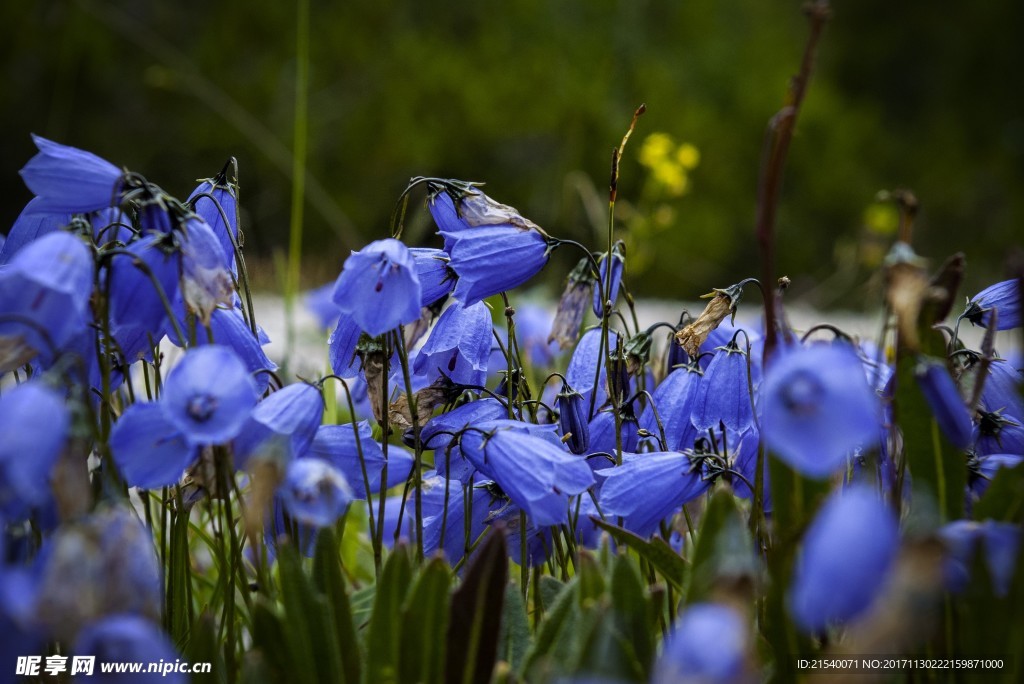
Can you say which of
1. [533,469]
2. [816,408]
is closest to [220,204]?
[533,469]

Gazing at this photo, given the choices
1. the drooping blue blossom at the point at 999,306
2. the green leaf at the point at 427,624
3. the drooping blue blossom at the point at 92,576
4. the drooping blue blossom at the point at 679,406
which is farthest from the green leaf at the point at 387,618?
the drooping blue blossom at the point at 999,306

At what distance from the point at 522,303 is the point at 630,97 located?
7.33 metres

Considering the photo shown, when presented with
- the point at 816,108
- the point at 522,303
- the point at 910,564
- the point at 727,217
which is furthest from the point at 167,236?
the point at 816,108

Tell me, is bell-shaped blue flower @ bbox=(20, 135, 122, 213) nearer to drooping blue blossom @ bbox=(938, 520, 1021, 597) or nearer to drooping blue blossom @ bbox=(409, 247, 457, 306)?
drooping blue blossom @ bbox=(409, 247, 457, 306)

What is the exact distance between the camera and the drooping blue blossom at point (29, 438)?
59 cm

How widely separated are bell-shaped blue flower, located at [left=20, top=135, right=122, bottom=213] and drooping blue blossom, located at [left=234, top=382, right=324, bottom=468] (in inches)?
9.3

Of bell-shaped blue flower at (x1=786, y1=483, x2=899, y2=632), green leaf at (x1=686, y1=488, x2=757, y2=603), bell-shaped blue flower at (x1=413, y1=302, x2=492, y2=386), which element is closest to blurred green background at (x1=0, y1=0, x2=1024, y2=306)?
bell-shaped blue flower at (x1=413, y1=302, x2=492, y2=386)

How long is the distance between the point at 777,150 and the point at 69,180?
2.03 feet

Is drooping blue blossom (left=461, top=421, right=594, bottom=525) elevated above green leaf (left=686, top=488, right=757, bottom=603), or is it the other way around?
drooping blue blossom (left=461, top=421, right=594, bottom=525)

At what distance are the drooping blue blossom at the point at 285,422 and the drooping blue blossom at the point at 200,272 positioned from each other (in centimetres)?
10

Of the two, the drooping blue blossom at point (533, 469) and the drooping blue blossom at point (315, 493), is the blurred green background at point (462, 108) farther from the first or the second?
the drooping blue blossom at point (315, 493)

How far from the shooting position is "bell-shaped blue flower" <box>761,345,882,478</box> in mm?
567

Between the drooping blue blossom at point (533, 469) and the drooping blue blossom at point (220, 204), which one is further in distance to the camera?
the drooping blue blossom at point (220, 204)

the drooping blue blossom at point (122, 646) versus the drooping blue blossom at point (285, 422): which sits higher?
the drooping blue blossom at point (285, 422)
